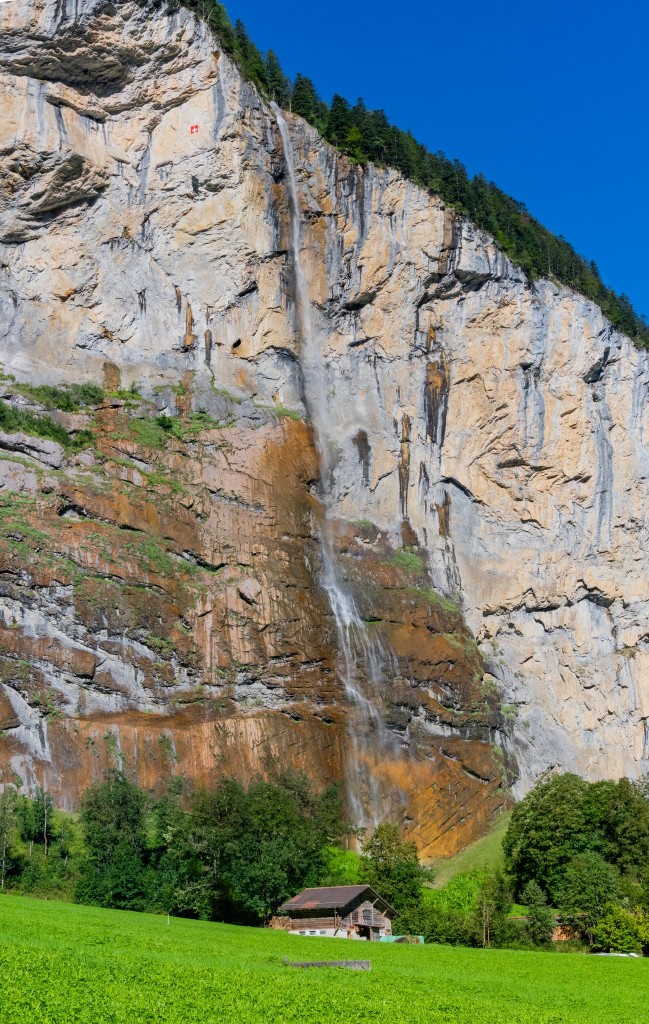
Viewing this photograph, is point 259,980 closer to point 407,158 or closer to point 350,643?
point 350,643

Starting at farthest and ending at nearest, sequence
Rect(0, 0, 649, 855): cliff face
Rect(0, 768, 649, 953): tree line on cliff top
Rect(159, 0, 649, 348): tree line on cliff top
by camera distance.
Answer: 1. Rect(159, 0, 649, 348): tree line on cliff top
2. Rect(0, 0, 649, 855): cliff face
3. Rect(0, 768, 649, 953): tree line on cliff top

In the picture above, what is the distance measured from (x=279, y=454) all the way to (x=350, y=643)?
12209 mm

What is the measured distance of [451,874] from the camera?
5759 cm

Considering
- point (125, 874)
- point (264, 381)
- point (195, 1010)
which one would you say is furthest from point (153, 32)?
point (195, 1010)

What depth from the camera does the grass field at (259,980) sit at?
20.0 meters

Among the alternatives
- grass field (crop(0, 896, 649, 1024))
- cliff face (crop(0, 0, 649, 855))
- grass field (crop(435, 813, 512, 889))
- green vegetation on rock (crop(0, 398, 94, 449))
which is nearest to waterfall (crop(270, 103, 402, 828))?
cliff face (crop(0, 0, 649, 855))

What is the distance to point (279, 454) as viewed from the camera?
224ft

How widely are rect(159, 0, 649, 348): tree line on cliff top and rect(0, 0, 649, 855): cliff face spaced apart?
194 centimetres

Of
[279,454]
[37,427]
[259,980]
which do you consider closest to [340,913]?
[259,980]

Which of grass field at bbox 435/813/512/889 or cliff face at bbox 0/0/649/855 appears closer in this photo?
grass field at bbox 435/813/512/889

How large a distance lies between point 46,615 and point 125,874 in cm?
1389

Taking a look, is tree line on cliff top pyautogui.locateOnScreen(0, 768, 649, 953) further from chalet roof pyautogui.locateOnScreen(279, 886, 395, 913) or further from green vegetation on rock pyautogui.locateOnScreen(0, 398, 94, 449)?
green vegetation on rock pyautogui.locateOnScreen(0, 398, 94, 449)

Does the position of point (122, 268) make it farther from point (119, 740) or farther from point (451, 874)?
point (451, 874)

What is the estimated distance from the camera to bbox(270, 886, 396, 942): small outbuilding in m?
43.9
